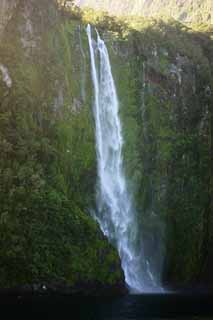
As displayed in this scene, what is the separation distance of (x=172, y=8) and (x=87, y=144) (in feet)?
289

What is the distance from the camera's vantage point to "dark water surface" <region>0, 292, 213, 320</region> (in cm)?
2677

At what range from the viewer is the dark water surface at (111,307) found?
26.8 m

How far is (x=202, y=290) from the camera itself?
44281 mm

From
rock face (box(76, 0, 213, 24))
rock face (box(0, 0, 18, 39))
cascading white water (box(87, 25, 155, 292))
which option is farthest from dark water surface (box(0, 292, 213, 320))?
rock face (box(76, 0, 213, 24))

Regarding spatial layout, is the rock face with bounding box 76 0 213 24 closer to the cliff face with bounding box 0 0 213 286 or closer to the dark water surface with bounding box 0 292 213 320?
the cliff face with bounding box 0 0 213 286

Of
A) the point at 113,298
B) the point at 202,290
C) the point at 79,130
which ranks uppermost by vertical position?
the point at 79,130

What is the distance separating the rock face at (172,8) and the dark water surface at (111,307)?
81163 mm

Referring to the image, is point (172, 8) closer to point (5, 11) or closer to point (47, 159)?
point (5, 11)

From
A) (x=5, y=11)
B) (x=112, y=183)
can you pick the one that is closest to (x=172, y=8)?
(x=112, y=183)

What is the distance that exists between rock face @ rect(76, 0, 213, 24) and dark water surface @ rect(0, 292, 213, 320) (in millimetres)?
81163

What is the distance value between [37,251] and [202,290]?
15.2 metres

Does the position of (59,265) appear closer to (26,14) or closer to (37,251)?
(37,251)

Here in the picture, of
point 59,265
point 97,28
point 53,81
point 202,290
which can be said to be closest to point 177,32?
point 97,28

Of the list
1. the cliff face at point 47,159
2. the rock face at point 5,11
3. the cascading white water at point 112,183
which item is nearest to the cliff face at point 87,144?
the cliff face at point 47,159
